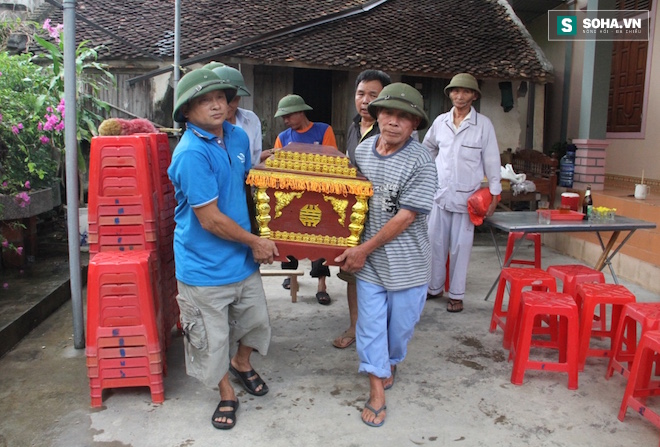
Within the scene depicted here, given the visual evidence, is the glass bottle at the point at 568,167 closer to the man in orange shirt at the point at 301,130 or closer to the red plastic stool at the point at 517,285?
the red plastic stool at the point at 517,285

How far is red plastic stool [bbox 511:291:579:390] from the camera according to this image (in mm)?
2934

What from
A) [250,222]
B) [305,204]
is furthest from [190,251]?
[305,204]

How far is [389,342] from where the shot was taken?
2832 mm

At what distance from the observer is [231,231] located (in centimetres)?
237

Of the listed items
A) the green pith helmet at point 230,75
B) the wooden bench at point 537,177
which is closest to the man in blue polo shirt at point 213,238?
the green pith helmet at point 230,75

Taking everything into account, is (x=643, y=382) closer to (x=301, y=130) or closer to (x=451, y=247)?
(x=451, y=247)

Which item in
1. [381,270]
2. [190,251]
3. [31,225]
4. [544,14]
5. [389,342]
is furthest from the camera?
[544,14]

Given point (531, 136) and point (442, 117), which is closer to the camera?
point (442, 117)

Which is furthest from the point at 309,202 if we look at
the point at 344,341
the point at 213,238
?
the point at 344,341

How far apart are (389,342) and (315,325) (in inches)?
45.5

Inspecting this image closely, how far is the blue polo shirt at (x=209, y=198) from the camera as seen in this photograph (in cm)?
227

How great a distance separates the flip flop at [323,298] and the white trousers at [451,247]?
902 mm

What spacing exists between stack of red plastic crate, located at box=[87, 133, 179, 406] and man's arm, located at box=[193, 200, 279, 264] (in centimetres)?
59

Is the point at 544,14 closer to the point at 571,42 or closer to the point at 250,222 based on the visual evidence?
the point at 571,42
